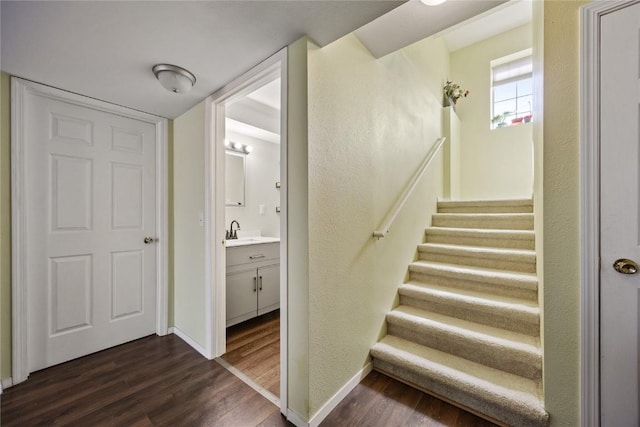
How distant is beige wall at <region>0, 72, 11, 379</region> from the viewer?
63.3 inches

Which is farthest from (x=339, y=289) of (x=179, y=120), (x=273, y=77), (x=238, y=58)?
(x=179, y=120)

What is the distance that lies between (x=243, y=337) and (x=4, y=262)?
1693mm

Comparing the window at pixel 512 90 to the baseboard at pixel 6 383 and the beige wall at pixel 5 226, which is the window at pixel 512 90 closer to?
the beige wall at pixel 5 226

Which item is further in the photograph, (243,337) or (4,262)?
(243,337)

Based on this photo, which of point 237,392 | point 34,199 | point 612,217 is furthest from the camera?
point 34,199

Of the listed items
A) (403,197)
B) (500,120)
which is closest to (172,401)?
(403,197)

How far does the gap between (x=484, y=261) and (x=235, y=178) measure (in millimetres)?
2783

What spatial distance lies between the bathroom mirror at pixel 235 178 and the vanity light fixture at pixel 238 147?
49 mm

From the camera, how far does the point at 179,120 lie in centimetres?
234

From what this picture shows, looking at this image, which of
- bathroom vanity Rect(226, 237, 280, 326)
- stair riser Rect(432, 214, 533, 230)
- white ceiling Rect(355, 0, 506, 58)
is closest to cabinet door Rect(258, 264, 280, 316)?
bathroom vanity Rect(226, 237, 280, 326)

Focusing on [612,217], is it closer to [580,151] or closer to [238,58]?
[580,151]

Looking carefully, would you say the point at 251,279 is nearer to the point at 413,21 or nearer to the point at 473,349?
the point at 473,349

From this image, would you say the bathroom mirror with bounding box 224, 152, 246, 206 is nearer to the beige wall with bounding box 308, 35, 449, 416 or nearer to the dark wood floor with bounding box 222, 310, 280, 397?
the dark wood floor with bounding box 222, 310, 280, 397

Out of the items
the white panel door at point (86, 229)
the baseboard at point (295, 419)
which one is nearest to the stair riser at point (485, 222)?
the baseboard at point (295, 419)
